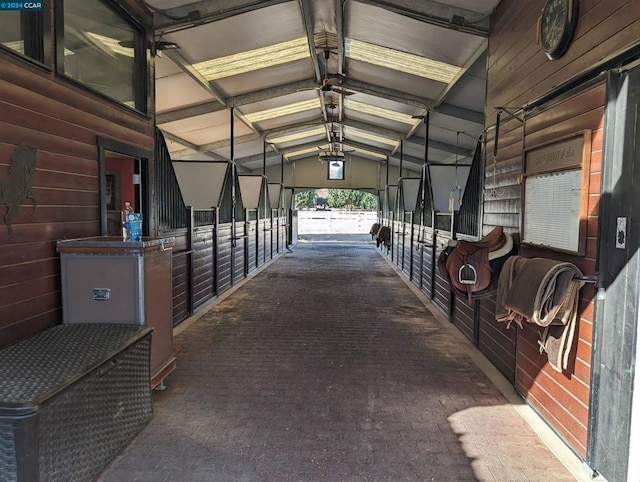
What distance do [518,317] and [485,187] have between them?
1688 mm

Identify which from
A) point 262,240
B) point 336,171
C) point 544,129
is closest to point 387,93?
point 262,240

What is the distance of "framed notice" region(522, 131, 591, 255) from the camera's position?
7.18 ft

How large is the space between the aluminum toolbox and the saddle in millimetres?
2111

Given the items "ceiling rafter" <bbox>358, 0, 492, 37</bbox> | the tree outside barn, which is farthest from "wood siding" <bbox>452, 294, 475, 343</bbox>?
the tree outside barn

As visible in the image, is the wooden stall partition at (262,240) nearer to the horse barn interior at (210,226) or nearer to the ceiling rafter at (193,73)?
the ceiling rafter at (193,73)

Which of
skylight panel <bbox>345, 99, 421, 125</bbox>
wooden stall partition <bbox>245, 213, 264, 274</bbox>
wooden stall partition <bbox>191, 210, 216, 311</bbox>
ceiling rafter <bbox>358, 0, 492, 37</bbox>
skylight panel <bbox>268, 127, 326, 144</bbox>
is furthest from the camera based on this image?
skylight panel <bbox>268, 127, 326, 144</bbox>

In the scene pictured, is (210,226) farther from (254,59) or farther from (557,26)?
(557,26)

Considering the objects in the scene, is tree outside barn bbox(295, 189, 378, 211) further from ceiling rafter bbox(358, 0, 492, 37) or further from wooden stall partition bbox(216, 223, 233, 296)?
ceiling rafter bbox(358, 0, 492, 37)

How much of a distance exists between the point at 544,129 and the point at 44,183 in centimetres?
306

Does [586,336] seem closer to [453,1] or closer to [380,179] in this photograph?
[453,1]

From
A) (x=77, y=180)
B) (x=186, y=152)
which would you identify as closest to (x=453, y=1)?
(x=77, y=180)

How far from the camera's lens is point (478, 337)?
13.1ft

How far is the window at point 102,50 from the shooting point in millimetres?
2846

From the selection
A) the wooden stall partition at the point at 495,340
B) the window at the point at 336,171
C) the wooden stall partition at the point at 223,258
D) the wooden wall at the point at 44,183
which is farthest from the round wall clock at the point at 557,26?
the window at the point at 336,171
